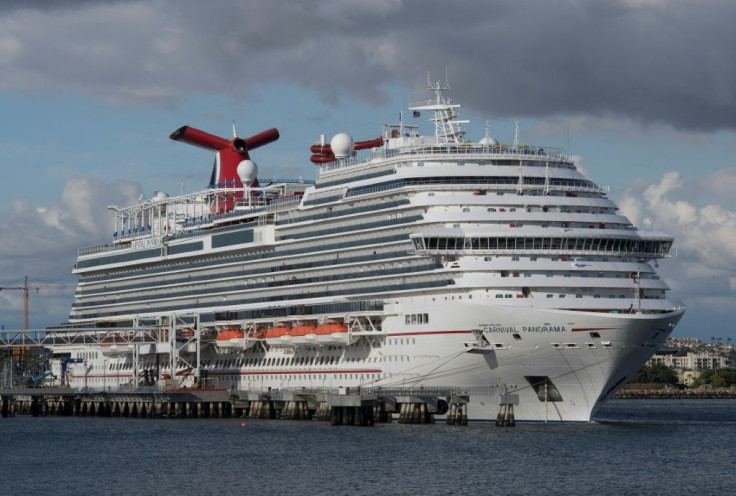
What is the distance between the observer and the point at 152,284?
112 meters

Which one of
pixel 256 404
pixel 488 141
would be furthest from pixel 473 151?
pixel 256 404

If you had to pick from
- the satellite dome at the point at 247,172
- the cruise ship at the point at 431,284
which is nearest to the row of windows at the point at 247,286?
the cruise ship at the point at 431,284

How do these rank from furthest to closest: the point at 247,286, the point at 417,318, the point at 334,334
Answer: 1. the point at 247,286
2. the point at 334,334
3. the point at 417,318

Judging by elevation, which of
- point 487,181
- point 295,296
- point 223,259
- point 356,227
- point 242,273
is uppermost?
point 487,181

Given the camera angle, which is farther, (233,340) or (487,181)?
(233,340)

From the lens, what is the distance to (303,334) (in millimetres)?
88312

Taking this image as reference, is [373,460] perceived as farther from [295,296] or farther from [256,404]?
[295,296]

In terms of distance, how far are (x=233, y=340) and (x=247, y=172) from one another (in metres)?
18.0

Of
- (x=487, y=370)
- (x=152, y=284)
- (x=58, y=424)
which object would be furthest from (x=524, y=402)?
(x=152, y=284)

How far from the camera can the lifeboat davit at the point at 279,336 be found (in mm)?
90375

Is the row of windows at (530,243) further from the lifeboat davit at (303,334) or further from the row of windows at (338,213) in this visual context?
the lifeboat davit at (303,334)

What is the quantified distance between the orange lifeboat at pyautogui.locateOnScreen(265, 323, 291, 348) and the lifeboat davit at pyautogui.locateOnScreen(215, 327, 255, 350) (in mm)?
2894

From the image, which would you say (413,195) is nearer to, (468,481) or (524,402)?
(524,402)

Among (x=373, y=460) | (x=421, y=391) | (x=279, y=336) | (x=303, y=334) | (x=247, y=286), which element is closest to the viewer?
(x=373, y=460)
